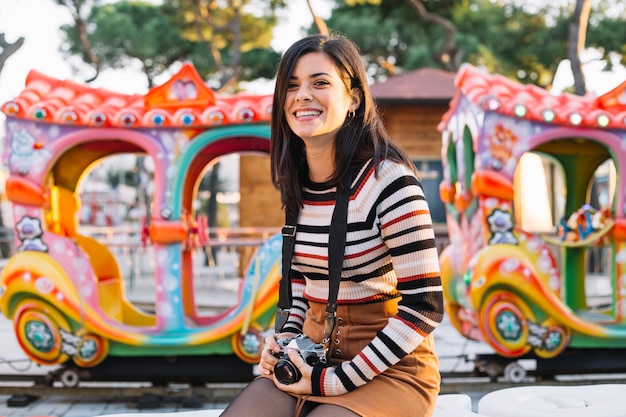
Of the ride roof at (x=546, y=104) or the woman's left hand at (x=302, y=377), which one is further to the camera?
the ride roof at (x=546, y=104)

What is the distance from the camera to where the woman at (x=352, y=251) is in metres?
1.84

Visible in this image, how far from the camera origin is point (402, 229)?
185 cm

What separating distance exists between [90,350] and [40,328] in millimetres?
379

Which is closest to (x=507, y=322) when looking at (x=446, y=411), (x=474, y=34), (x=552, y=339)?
(x=552, y=339)

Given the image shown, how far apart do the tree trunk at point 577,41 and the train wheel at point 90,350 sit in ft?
24.5

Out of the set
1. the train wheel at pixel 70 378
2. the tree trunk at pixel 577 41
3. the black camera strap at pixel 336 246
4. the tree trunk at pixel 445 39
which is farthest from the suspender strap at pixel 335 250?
the tree trunk at pixel 445 39

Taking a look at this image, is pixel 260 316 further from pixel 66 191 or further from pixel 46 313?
pixel 66 191

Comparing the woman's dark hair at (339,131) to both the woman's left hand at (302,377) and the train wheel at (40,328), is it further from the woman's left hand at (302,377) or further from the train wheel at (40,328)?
the train wheel at (40,328)

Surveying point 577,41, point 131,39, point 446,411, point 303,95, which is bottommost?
point 446,411

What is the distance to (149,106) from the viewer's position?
5.09 metres

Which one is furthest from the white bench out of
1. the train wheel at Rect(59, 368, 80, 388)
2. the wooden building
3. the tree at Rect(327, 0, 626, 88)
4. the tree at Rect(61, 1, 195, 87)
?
the tree at Rect(61, 1, 195, 87)

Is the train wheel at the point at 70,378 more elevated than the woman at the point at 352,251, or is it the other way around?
the woman at the point at 352,251

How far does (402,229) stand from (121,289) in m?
4.36

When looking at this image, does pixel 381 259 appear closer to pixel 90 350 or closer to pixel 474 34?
pixel 90 350
